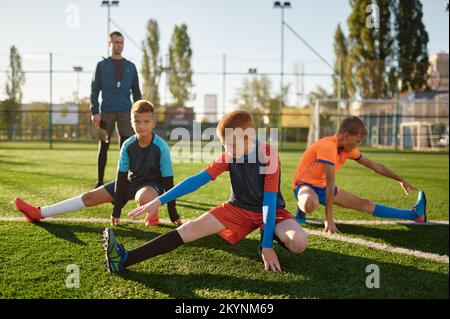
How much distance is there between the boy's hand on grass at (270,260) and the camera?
231cm

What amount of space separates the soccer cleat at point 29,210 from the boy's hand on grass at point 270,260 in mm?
1917

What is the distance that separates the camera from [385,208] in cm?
399

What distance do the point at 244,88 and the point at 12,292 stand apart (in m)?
28.6

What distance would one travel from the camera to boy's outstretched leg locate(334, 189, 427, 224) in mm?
3857

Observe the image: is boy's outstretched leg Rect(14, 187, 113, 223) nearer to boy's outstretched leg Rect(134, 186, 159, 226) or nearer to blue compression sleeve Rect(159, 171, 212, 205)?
boy's outstretched leg Rect(134, 186, 159, 226)

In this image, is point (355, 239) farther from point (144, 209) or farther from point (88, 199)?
point (88, 199)

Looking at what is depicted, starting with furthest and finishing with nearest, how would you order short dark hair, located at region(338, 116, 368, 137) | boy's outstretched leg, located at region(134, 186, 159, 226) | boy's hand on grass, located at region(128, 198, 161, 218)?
short dark hair, located at region(338, 116, 368, 137) → boy's outstretched leg, located at region(134, 186, 159, 226) → boy's hand on grass, located at region(128, 198, 161, 218)

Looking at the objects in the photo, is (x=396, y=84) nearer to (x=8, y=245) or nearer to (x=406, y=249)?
(x=406, y=249)

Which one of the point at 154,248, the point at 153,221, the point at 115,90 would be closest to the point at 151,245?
the point at 154,248

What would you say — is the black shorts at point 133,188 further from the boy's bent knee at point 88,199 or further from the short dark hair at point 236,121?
the short dark hair at point 236,121

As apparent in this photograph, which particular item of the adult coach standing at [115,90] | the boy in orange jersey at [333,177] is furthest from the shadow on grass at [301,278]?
the adult coach standing at [115,90]

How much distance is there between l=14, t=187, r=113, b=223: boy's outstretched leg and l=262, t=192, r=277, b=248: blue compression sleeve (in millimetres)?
1515

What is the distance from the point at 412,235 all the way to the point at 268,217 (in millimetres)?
1703

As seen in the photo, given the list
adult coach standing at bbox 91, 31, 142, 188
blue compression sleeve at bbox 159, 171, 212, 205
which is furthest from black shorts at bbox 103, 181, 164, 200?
blue compression sleeve at bbox 159, 171, 212, 205
